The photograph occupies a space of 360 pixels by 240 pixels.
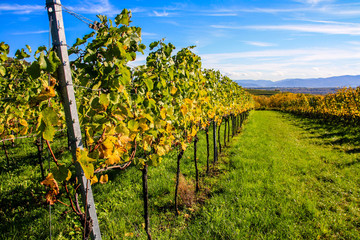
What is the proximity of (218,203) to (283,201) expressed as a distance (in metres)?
1.77

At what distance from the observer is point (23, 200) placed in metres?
4.95

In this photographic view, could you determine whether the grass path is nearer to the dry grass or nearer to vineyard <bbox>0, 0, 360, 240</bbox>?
vineyard <bbox>0, 0, 360, 240</bbox>

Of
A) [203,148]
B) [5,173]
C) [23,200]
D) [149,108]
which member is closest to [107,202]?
[23,200]

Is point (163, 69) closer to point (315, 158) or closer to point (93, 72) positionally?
point (93, 72)

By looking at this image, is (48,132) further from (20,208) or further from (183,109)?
(20,208)

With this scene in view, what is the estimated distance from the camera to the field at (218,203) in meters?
3.86

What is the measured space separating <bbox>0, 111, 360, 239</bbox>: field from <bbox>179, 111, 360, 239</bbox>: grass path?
0.02 meters

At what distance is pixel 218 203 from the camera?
4809 millimetres

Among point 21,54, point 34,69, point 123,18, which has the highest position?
point 123,18

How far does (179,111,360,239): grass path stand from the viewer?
12.9 ft

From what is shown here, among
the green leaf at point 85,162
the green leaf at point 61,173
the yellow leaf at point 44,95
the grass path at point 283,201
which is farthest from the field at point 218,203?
the yellow leaf at point 44,95

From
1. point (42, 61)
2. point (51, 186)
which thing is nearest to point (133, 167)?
point (51, 186)

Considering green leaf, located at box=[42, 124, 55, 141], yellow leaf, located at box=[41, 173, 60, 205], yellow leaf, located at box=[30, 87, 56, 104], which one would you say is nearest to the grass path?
yellow leaf, located at box=[41, 173, 60, 205]

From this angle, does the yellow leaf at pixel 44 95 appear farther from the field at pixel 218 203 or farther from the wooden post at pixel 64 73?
the field at pixel 218 203
